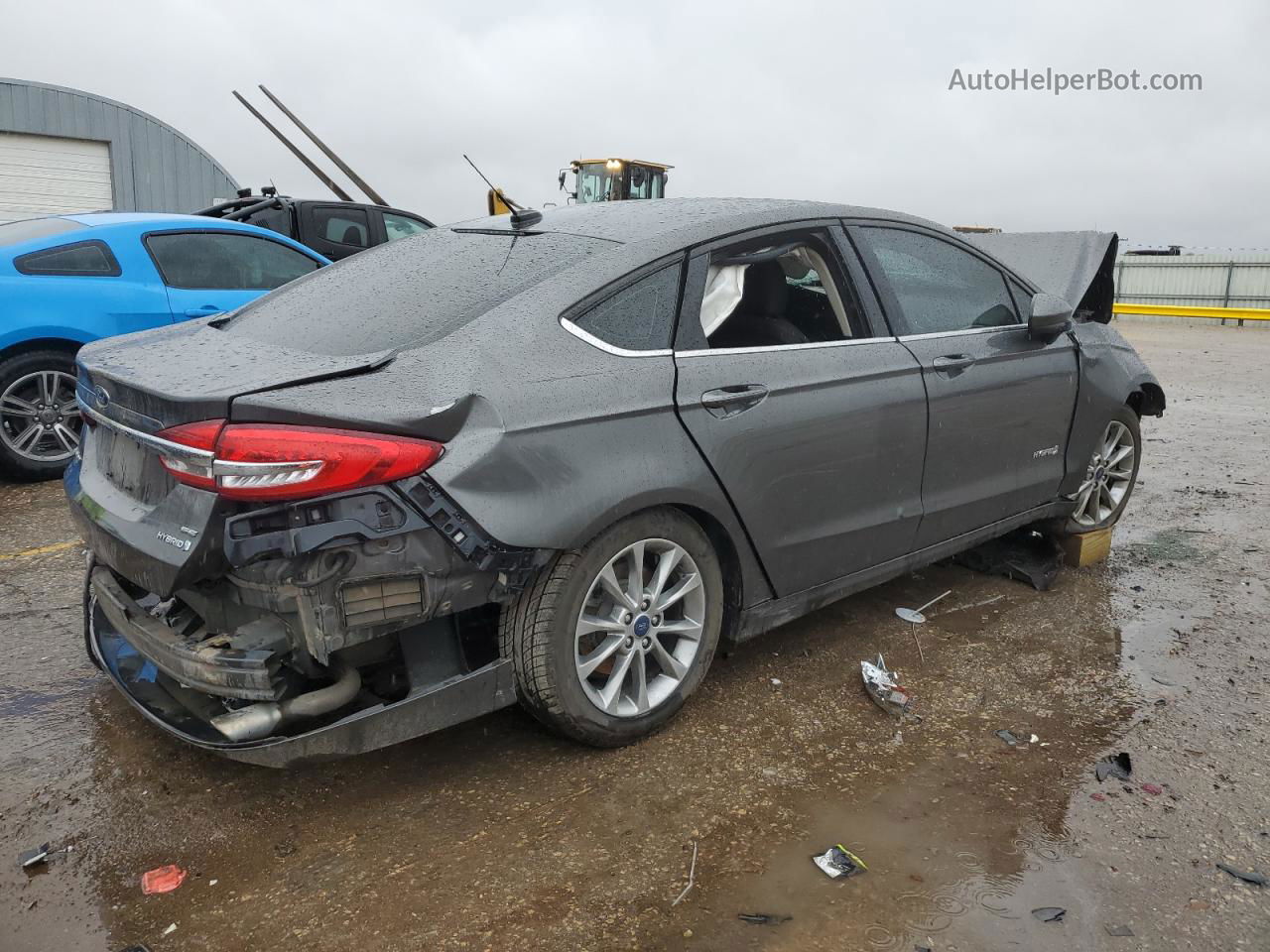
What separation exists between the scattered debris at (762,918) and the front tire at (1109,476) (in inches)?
118

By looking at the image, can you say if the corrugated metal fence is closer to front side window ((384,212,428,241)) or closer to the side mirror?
front side window ((384,212,428,241))

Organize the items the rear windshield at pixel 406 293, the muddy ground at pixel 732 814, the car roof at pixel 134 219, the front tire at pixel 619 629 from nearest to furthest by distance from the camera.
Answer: the muddy ground at pixel 732 814 < the front tire at pixel 619 629 < the rear windshield at pixel 406 293 < the car roof at pixel 134 219

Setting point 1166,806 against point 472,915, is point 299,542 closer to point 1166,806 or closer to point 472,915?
point 472,915

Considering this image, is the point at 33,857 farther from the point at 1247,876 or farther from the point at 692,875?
the point at 1247,876

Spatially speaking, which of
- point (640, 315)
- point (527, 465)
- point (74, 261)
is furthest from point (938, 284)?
point (74, 261)

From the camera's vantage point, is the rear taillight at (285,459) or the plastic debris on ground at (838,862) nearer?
the rear taillight at (285,459)

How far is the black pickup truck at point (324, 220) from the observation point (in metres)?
9.50

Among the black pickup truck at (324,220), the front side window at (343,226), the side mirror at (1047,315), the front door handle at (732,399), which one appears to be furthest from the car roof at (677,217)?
the front side window at (343,226)

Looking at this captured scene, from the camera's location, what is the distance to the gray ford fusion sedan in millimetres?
2367

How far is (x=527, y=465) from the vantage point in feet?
8.29

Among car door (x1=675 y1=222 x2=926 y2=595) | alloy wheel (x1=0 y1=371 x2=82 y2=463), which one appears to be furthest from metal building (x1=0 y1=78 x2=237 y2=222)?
car door (x1=675 y1=222 x2=926 y2=595)

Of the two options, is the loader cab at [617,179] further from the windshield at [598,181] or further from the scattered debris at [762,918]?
the scattered debris at [762,918]

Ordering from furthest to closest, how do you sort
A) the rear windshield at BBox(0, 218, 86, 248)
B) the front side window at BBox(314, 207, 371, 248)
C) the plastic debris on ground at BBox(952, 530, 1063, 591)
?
the front side window at BBox(314, 207, 371, 248) < the rear windshield at BBox(0, 218, 86, 248) < the plastic debris on ground at BBox(952, 530, 1063, 591)

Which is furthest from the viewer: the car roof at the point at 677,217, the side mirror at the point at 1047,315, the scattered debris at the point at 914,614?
the scattered debris at the point at 914,614
